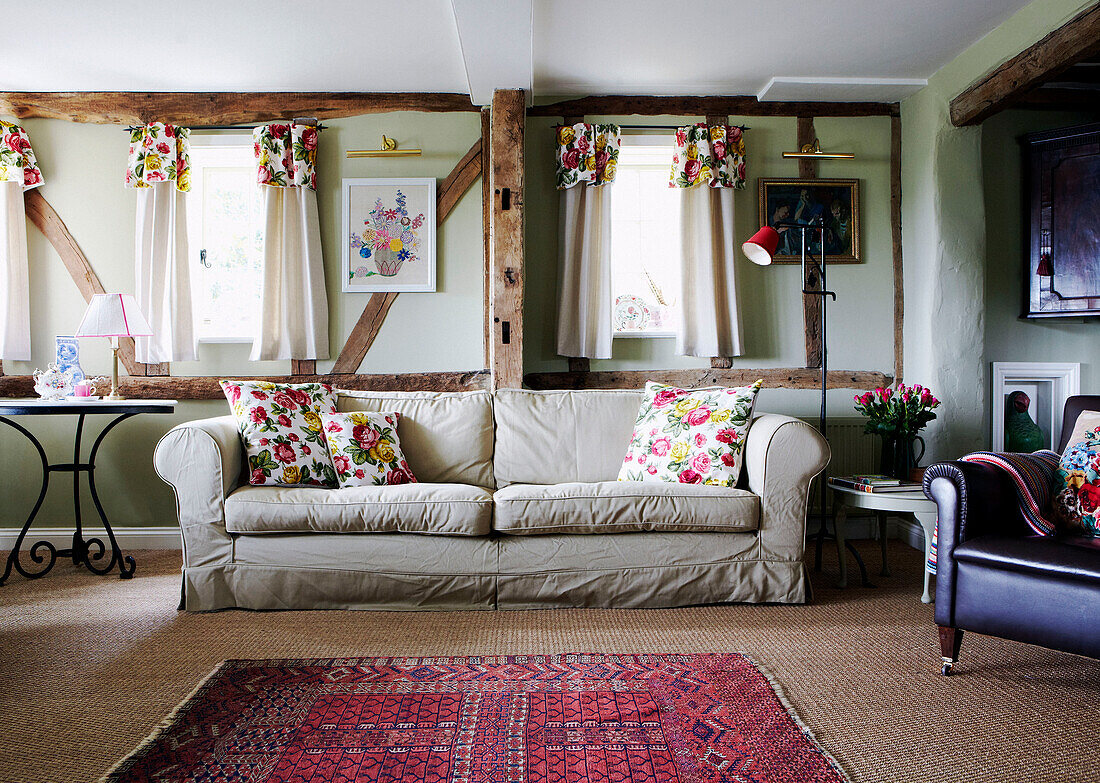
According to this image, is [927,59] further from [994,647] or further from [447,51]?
[994,647]

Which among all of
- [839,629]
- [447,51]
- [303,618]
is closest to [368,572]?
[303,618]

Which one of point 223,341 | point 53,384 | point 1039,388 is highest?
point 223,341

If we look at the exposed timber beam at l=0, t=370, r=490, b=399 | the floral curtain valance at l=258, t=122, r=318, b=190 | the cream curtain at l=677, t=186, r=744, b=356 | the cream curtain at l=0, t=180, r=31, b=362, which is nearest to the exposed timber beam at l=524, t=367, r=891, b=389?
the cream curtain at l=677, t=186, r=744, b=356

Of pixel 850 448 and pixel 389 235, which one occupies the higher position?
pixel 389 235

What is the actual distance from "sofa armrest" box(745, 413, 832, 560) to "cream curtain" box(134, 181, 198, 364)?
9.78 feet

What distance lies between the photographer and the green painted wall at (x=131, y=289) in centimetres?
395

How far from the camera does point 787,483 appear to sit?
2.80 m

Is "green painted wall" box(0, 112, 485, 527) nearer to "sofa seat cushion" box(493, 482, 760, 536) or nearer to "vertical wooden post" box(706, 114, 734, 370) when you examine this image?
"vertical wooden post" box(706, 114, 734, 370)

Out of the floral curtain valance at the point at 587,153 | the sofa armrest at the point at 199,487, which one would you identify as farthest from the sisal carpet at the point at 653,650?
the floral curtain valance at the point at 587,153

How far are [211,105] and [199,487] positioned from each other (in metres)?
2.31

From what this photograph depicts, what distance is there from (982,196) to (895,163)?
0.55 meters

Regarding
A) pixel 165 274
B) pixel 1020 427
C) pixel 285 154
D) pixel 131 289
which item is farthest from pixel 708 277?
pixel 131 289

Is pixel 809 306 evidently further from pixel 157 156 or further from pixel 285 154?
pixel 157 156

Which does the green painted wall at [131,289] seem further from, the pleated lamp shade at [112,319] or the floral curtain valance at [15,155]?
the pleated lamp shade at [112,319]
